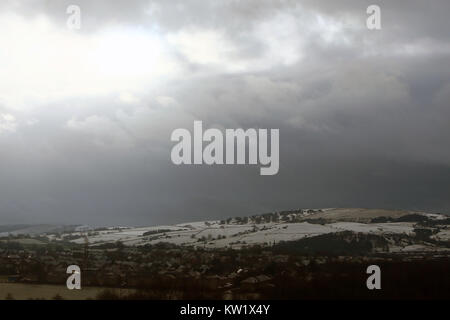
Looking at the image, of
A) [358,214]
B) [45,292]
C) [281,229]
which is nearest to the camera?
[45,292]

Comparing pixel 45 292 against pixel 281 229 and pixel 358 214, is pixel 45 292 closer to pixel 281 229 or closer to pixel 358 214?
pixel 281 229

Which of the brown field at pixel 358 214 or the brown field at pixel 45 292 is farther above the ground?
the brown field at pixel 358 214

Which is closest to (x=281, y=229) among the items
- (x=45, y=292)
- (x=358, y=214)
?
(x=358, y=214)

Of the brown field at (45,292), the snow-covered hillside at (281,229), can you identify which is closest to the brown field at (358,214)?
the snow-covered hillside at (281,229)

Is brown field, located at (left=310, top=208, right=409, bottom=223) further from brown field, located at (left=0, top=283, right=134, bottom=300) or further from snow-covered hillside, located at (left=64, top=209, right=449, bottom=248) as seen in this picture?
brown field, located at (left=0, top=283, right=134, bottom=300)

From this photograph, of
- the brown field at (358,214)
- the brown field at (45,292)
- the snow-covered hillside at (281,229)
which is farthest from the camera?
the brown field at (358,214)

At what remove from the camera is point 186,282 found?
41344 millimetres

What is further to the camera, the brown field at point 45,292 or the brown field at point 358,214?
the brown field at point 358,214

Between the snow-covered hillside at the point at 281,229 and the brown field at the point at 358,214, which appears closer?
the snow-covered hillside at the point at 281,229

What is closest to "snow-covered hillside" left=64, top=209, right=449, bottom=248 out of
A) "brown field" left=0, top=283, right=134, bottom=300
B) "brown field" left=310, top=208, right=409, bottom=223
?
"brown field" left=310, top=208, right=409, bottom=223

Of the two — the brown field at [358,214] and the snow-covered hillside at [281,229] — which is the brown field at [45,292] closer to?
the snow-covered hillside at [281,229]

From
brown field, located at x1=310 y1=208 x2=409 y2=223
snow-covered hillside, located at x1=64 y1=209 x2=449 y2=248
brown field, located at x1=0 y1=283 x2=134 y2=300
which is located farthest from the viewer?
brown field, located at x1=310 y1=208 x2=409 y2=223

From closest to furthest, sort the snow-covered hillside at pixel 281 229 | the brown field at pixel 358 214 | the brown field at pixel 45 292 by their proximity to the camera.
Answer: the brown field at pixel 45 292
the snow-covered hillside at pixel 281 229
the brown field at pixel 358 214
